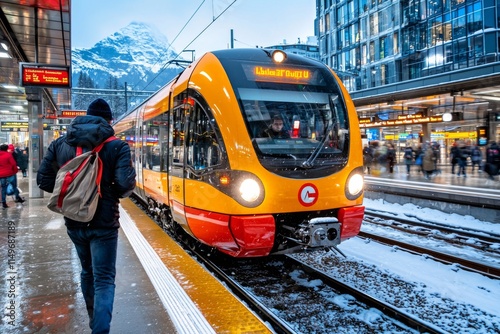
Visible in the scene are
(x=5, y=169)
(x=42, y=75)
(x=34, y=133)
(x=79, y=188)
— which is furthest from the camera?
(x=34, y=133)

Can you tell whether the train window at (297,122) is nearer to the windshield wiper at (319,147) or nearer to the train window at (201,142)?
the windshield wiper at (319,147)

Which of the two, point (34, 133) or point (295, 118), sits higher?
point (34, 133)

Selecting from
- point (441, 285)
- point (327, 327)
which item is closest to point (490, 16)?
point (441, 285)

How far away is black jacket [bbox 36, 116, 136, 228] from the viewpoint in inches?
109

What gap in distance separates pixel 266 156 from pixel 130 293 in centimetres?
206

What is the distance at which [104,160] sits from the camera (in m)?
2.81

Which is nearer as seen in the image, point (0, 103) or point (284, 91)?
point (284, 91)

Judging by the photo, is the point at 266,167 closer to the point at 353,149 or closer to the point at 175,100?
the point at 353,149

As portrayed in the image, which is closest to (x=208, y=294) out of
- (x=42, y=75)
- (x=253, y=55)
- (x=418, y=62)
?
(x=253, y=55)

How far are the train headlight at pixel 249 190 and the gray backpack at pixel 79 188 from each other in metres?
1.92

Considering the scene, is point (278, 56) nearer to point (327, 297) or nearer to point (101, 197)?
point (327, 297)

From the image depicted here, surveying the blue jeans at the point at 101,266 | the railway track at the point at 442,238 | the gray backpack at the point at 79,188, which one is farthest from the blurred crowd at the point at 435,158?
the gray backpack at the point at 79,188

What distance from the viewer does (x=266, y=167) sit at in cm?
450

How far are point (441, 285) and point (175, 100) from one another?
4.69 meters
